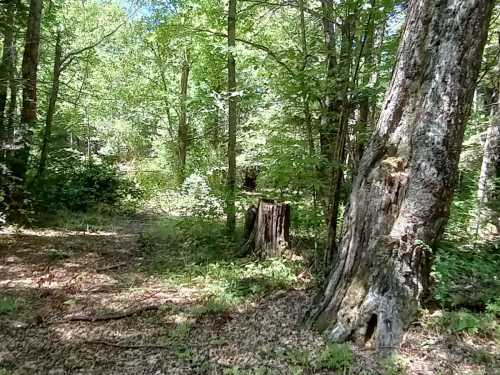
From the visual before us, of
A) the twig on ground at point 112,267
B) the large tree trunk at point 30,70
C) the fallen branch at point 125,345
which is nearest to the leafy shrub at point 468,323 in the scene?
the fallen branch at point 125,345

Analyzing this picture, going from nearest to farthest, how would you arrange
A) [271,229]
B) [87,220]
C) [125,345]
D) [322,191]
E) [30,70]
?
[125,345], [322,191], [271,229], [30,70], [87,220]

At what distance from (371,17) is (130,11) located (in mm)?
10542

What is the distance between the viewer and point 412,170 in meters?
3.53

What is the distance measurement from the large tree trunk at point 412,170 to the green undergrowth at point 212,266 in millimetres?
1582

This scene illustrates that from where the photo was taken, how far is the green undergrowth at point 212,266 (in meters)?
5.07

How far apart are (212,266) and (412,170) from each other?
3.53 m

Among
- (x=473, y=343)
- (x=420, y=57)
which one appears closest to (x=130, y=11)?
(x=420, y=57)

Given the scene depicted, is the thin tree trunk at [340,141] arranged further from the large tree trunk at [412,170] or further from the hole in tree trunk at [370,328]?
the hole in tree trunk at [370,328]

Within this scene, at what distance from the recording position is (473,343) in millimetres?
3307

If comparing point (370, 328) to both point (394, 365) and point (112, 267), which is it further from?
point (112, 267)

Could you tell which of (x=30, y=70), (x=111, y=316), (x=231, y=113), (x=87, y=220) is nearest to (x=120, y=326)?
(x=111, y=316)

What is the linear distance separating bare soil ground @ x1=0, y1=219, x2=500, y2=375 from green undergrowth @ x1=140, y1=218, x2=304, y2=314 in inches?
8.4

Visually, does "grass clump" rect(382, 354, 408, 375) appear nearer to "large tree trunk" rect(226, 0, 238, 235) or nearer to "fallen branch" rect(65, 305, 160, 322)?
"fallen branch" rect(65, 305, 160, 322)

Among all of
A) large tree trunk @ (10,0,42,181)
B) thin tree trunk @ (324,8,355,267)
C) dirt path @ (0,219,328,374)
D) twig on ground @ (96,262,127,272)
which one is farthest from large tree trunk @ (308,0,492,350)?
large tree trunk @ (10,0,42,181)
